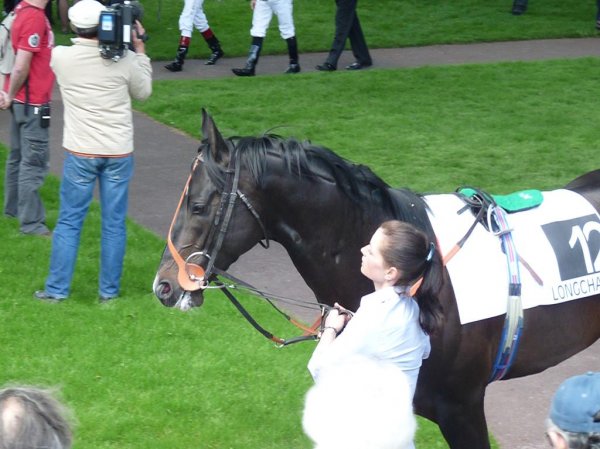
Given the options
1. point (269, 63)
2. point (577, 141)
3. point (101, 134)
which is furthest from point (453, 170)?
point (269, 63)

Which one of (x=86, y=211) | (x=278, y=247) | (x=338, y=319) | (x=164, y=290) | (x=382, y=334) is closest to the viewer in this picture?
(x=382, y=334)

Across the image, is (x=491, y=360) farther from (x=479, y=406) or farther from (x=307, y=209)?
(x=307, y=209)

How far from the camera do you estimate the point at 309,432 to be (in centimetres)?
258

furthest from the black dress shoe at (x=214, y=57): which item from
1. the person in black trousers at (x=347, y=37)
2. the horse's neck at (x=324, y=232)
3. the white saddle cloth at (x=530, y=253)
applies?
the horse's neck at (x=324, y=232)

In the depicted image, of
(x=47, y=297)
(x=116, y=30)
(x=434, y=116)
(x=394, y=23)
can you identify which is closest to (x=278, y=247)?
(x=47, y=297)

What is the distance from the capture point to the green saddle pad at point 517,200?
196 inches

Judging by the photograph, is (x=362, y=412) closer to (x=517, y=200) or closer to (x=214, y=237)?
(x=214, y=237)

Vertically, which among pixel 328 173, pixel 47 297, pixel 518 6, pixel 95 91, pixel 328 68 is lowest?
pixel 328 68

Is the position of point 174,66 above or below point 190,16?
below

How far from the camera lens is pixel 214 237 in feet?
15.8

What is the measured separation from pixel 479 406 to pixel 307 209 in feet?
3.89

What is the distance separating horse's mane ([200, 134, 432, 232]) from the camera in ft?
15.5

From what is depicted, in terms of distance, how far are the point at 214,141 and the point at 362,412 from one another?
2.45 meters

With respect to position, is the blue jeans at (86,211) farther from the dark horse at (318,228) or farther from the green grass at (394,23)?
the green grass at (394,23)
